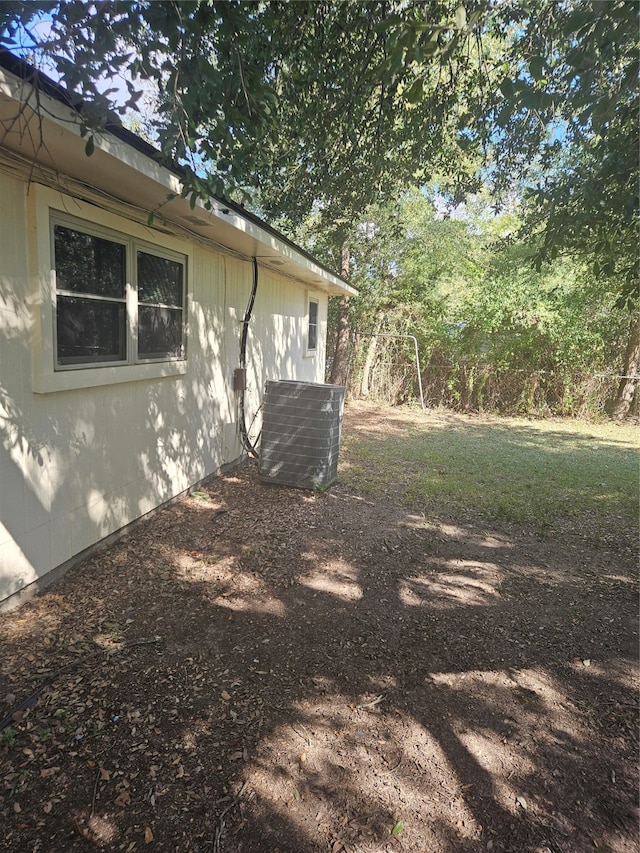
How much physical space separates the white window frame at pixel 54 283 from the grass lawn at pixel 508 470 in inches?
124

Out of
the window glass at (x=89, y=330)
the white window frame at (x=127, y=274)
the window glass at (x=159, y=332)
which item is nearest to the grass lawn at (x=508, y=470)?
the window glass at (x=159, y=332)

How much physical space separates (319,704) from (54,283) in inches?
116

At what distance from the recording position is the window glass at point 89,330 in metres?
3.30

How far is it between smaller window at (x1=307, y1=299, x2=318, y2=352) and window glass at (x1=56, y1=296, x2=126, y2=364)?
19.4ft

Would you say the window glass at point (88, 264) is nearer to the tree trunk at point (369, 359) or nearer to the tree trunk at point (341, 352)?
the tree trunk at point (341, 352)

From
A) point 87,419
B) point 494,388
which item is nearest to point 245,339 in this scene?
point 87,419

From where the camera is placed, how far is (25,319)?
294 centimetres

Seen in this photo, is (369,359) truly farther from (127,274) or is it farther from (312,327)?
(127,274)

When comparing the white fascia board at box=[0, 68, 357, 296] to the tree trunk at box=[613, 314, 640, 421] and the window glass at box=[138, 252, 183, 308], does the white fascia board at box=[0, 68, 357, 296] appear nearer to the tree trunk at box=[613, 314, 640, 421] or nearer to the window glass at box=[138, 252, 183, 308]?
the window glass at box=[138, 252, 183, 308]

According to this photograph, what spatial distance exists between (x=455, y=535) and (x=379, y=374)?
9.29m

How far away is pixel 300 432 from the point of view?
18.1 ft

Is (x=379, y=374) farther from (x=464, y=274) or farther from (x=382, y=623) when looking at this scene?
(x=382, y=623)

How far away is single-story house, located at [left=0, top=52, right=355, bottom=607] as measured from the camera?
281cm

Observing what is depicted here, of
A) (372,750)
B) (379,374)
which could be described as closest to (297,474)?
(372,750)
